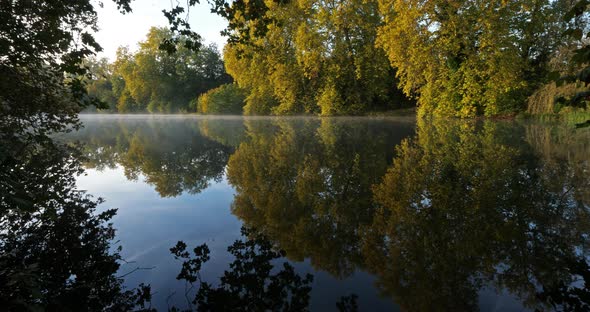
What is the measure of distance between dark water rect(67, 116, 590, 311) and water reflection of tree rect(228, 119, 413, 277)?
0.04 m

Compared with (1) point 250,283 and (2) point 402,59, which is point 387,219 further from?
(2) point 402,59

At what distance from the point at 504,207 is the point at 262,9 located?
540 cm

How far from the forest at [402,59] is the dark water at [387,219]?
2.07 metres

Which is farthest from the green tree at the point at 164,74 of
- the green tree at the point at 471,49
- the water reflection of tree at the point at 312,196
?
the water reflection of tree at the point at 312,196

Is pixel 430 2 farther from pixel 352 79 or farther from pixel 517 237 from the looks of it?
pixel 517 237

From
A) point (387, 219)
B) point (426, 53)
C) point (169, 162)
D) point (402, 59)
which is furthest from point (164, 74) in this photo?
point (387, 219)

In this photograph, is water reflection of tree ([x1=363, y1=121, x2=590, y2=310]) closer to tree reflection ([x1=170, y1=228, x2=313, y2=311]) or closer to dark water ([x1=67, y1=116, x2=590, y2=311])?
dark water ([x1=67, y1=116, x2=590, y2=311])

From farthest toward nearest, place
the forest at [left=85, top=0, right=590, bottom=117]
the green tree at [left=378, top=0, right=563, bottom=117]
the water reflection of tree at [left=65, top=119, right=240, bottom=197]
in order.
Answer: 1. the green tree at [left=378, top=0, right=563, bottom=117]
2. the forest at [left=85, top=0, right=590, bottom=117]
3. the water reflection of tree at [left=65, top=119, right=240, bottom=197]

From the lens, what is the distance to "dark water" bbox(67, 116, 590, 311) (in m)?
3.38

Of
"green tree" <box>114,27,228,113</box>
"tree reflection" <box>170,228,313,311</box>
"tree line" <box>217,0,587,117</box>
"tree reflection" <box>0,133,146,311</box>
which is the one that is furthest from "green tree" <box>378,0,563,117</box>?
"green tree" <box>114,27,228,113</box>

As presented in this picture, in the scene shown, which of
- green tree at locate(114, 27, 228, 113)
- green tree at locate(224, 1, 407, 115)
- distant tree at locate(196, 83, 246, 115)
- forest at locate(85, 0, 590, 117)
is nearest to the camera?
forest at locate(85, 0, 590, 117)

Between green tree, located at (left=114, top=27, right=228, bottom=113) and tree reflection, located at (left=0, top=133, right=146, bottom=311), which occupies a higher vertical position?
green tree, located at (left=114, top=27, right=228, bottom=113)

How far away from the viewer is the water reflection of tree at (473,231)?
335 cm

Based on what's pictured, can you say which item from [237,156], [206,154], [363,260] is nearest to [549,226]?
[363,260]
